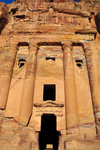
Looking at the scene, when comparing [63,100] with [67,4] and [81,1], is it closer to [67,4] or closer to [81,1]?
[67,4]

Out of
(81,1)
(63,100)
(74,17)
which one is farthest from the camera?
(81,1)

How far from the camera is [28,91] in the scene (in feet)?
28.3

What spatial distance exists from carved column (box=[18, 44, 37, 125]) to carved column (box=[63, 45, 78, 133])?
2154mm

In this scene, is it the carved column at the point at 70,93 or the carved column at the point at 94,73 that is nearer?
the carved column at the point at 70,93

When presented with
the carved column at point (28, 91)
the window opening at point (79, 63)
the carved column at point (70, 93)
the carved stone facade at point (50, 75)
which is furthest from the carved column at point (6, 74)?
the window opening at point (79, 63)

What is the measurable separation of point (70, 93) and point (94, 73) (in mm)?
2266

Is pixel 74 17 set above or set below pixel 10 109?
above

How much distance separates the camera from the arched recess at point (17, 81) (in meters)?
8.21

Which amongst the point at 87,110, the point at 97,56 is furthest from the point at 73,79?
the point at 97,56

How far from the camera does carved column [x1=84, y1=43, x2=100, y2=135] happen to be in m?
7.87

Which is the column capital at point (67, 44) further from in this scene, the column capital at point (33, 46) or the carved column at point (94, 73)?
the column capital at point (33, 46)

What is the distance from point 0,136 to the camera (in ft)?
23.4

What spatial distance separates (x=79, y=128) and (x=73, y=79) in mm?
3070

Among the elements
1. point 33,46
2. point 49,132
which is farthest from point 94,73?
point 49,132
